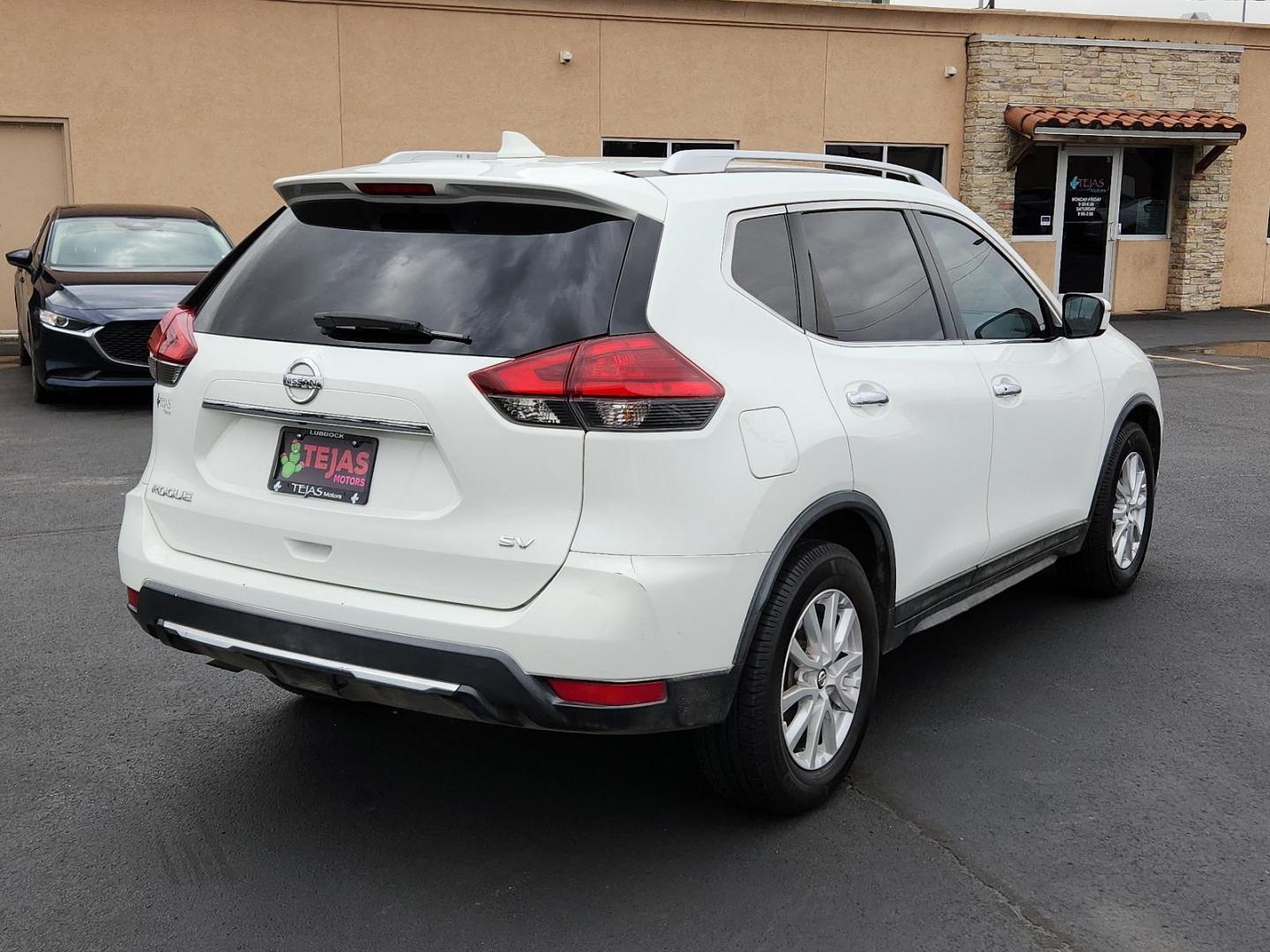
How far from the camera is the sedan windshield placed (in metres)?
11.8

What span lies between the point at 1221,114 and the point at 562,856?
21033 millimetres

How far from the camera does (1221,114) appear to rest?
832 inches

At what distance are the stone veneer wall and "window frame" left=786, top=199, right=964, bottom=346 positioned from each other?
16.2 metres

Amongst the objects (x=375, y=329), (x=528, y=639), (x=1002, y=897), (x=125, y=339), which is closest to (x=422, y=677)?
(x=528, y=639)

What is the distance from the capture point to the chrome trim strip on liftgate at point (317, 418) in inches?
→ 127

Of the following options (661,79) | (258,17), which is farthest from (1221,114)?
(258,17)

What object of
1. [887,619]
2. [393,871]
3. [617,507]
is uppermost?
[617,507]

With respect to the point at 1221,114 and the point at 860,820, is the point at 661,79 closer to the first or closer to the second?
the point at 1221,114

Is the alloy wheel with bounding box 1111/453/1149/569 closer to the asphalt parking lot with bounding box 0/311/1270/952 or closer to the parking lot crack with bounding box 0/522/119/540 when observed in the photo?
the asphalt parking lot with bounding box 0/311/1270/952

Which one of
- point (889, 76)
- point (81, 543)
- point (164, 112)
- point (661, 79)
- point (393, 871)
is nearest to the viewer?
point (393, 871)

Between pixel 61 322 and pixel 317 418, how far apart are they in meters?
8.45

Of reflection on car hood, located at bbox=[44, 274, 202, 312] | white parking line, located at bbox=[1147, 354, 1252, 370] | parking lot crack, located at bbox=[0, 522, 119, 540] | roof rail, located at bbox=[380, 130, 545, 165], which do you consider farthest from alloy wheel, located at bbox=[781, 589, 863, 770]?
white parking line, located at bbox=[1147, 354, 1252, 370]

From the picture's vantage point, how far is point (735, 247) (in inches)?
141

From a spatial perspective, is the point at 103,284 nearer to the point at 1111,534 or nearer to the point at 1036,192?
the point at 1111,534
